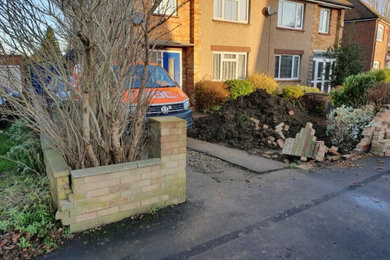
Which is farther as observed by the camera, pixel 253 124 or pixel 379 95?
pixel 253 124

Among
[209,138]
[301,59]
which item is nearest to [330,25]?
[301,59]

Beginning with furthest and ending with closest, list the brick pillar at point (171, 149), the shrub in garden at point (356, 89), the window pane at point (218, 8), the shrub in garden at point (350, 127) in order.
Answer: the window pane at point (218, 8), the shrub in garden at point (356, 89), the shrub in garden at point (350, 127), the brick pillar at point (171, 149)

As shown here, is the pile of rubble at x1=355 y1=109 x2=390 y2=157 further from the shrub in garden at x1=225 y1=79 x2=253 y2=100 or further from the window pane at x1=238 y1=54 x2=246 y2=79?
the window pane at x1=238 y1=54 x2=246 y2=79

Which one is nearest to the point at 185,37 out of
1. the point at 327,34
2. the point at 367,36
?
the point at 327,34

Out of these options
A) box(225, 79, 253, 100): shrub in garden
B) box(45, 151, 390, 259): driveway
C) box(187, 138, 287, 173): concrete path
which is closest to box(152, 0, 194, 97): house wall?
box(225, 79, 253, 100): shrub in garden

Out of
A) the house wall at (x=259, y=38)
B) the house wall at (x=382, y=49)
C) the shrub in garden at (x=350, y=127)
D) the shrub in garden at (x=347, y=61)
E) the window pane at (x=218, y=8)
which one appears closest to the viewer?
the shrub in garden at (x=350, y=127)

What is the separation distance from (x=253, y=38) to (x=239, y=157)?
419 inches

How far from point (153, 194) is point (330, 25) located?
63.9 ft

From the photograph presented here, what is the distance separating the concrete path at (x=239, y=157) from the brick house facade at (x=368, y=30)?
68.3ft

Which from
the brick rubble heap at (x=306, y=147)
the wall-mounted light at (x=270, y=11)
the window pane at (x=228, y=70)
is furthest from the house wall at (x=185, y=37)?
the brick rubble heap at (x=306, y=147)

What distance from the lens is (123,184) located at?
322 cm

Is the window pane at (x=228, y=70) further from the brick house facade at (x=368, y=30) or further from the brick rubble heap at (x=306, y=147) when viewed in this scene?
the brick house facade at (x=368, y=30)

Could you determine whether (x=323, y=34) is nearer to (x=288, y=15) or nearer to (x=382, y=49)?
(x=288, y=15)

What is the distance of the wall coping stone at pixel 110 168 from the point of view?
299 centimetres
